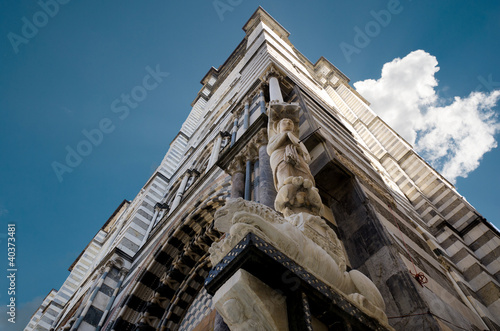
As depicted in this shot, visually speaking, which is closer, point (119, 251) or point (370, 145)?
point (119, 251)

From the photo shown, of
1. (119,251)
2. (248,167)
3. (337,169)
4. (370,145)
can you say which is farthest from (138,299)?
(370,145)

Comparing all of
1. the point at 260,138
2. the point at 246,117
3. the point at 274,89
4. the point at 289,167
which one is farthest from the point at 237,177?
the point at 274,89

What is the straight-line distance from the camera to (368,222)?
393 centimetres

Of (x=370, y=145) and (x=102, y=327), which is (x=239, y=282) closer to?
(x=102, y=327)

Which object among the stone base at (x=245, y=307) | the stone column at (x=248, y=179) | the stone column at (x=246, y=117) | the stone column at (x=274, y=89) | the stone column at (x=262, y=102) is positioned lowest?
the stone base at (x=245, y=307)

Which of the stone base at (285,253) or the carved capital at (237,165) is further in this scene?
the carved capital at (237,165)

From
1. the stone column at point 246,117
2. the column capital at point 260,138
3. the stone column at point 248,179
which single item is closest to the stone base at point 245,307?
the stone column at point 248,179

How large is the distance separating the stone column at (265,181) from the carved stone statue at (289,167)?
1.67ft

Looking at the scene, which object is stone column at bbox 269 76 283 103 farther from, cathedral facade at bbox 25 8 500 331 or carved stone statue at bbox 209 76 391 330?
carved stone statue at bbox 209 76 391 330

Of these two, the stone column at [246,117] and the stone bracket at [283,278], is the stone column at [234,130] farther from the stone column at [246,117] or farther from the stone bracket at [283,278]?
the stone bracket at [283,278]

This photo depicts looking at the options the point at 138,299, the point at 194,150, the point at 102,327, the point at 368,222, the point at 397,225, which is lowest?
the point at 102,327

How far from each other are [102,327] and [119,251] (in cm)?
264

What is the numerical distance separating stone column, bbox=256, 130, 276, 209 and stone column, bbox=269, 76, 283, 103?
1.75m

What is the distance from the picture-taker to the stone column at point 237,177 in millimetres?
5391
